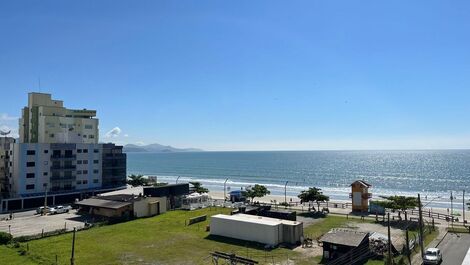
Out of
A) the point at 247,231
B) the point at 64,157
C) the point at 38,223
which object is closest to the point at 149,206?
the point at 38,223

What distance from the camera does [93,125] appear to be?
85.9 m

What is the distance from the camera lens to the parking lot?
4294 cm

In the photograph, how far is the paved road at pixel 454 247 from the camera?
2967 cm

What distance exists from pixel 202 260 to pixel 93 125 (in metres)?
64.8

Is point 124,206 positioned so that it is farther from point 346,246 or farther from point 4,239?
point 346,246

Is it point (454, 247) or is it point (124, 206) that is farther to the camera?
point (124, 206)

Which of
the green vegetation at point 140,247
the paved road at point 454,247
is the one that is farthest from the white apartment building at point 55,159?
the paved road at point 454,247

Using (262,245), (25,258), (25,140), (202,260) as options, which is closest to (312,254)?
(262,245)

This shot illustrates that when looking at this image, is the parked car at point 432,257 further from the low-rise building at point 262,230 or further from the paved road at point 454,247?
the low-rise building at point 262,230

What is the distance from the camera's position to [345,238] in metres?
30.8

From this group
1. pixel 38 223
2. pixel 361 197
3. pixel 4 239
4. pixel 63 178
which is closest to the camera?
pixel 4 239

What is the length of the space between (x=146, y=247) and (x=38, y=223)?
21.7 meters

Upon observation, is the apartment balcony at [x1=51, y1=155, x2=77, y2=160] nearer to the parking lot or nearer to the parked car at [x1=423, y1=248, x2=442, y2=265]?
the parking lot

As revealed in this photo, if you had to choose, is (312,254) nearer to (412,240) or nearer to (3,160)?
(412,240)
